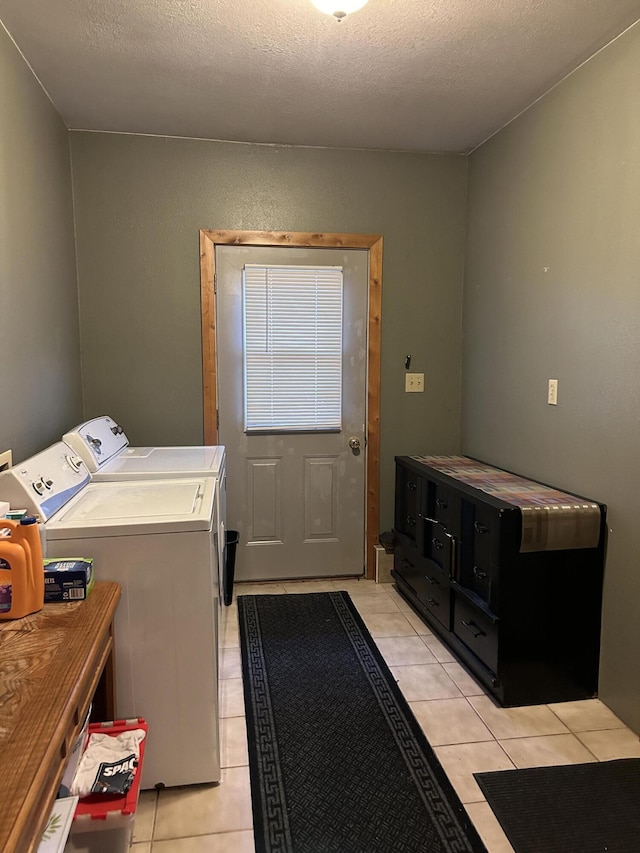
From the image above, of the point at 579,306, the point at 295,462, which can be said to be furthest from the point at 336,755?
the point at 579,306

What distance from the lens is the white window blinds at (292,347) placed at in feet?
10.8

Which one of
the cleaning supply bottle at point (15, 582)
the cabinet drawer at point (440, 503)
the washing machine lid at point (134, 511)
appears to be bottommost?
the cabinet drawer at point (440, 503)

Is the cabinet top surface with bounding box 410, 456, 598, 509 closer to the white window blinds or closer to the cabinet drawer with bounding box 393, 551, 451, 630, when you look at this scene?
the cabinet drawer with bounding box 393, 551, 451, 630

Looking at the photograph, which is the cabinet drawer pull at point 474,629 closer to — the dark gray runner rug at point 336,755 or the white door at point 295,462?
the dark gray runner rug at point 336,755

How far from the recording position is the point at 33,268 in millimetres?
2338

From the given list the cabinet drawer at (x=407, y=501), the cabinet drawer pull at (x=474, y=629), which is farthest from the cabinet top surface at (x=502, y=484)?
the cabinet drawer pull at (x=474, y=629)

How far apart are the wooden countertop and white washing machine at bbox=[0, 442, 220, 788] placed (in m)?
0.09

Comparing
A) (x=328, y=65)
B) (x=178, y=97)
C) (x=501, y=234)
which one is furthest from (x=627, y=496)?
(x=178, y=97)

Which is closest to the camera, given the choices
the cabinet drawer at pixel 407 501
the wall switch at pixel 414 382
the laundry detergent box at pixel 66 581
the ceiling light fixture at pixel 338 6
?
the laundry detergent box at pixel 66 581

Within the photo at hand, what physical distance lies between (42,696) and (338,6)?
81.8 inches

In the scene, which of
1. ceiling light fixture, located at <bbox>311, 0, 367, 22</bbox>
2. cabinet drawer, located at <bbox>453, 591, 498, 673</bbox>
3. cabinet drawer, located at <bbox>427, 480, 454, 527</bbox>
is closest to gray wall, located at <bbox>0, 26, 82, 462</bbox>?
ceiling light fixture, located at <bbox>311, 0, 367, 22</bbox>

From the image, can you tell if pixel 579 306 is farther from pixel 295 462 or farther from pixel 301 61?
pixel 295 462

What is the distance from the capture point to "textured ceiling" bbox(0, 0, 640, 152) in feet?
6.44

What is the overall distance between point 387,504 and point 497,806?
→ 6.39ft
